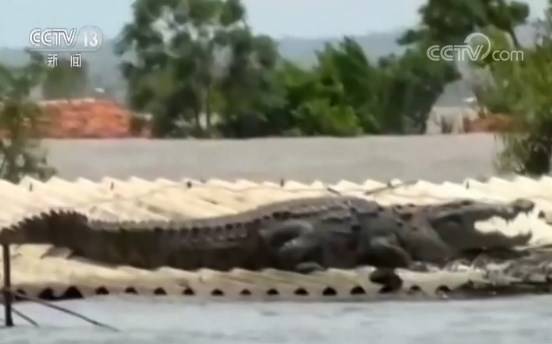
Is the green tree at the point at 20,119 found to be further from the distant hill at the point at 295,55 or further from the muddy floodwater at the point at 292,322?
the muddy floodwater at the point at 292,322

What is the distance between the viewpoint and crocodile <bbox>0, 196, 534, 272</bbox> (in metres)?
1.72

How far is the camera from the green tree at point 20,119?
5.67ft

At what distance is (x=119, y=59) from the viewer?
5.67 feet

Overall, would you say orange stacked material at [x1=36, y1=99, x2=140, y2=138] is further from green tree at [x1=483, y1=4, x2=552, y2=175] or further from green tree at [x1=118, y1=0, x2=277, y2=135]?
green tree at [x1=483, y1=4, x2=552, y2=175]

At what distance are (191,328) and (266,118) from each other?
0.29 metres

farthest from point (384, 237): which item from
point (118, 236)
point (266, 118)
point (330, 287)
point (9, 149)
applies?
point (9, 149)

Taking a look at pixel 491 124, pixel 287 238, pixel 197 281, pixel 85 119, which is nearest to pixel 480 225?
pixel 491 124

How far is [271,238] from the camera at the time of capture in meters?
1.73

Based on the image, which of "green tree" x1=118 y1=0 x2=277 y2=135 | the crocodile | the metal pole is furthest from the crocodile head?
the metal pole

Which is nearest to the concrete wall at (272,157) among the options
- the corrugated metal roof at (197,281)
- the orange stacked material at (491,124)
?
the orange stacked material at (491,124)

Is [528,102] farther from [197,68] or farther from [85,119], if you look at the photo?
[85,119]
